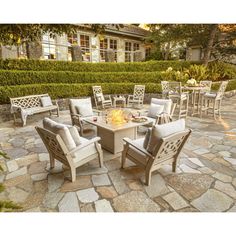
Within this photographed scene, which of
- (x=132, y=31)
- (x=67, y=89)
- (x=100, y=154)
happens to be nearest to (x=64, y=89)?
(x=67, y=89)

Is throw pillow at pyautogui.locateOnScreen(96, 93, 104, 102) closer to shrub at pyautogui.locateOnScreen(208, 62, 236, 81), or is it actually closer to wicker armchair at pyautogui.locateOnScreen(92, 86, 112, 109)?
wicker armchair at pyautogui.locateOnScreen(92, 86, 112, 109)

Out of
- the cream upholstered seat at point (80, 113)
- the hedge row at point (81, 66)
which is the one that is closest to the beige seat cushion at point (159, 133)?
the cream upholstered seat at point (80, 113)

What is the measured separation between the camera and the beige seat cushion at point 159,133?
2.90 m

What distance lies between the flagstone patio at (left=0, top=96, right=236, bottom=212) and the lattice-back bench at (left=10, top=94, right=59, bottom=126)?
204cm

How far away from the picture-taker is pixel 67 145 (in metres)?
3.11

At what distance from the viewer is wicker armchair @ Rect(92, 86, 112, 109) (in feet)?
28.3

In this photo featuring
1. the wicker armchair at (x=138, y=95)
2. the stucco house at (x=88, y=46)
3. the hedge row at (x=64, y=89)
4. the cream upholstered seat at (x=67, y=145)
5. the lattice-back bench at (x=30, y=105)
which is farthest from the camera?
the stucco house at (x=88, y=46)

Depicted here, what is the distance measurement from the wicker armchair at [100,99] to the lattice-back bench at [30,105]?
2175mm

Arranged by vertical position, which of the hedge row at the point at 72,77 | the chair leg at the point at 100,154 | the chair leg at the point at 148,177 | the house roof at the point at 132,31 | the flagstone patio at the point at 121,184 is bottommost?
the flagstone patio at the point at 121,184

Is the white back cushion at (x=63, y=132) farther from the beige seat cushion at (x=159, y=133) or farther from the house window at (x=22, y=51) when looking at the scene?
the house window at (x=22, y=51)

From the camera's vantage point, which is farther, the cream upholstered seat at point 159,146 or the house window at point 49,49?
the house window at point 49,49

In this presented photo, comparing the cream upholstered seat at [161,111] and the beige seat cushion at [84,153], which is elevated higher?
the cream upholstered seat at [161,111]
